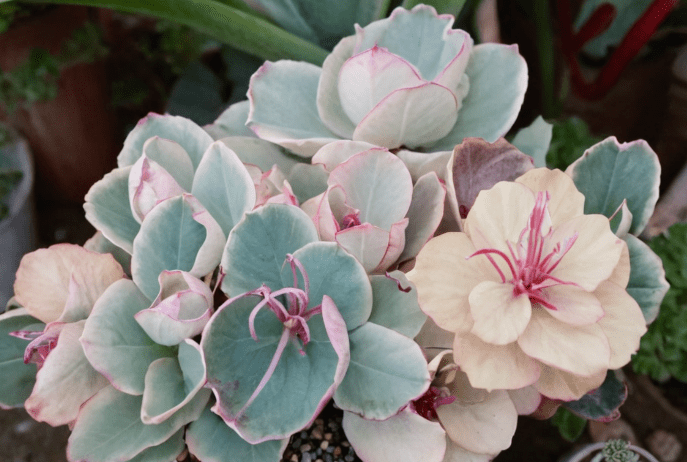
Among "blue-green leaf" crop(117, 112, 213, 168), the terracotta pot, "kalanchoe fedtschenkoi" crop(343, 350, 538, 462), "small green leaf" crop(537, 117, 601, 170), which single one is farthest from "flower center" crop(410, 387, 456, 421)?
the terracotta pot

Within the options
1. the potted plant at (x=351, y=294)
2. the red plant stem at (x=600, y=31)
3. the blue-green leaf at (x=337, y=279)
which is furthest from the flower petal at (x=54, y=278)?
the red plant stem at (x=600, y=31)

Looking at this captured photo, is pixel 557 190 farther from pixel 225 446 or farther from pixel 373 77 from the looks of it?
pixel 225 446

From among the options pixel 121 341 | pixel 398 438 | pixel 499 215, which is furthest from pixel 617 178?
pixel 121 341

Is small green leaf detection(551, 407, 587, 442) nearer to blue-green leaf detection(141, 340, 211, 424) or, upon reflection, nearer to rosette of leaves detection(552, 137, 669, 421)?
rosette of leaves detection(552, 137, 669, 421)

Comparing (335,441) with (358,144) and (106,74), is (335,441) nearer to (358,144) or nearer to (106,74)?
(358,144)

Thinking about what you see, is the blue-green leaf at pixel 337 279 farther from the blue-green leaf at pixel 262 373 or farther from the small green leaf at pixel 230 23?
the small green leaf at pixel 230 23

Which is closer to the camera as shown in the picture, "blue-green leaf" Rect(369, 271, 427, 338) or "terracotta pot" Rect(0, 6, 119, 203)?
"blue-green leaf" Rect(369, 271, 427, 338)
